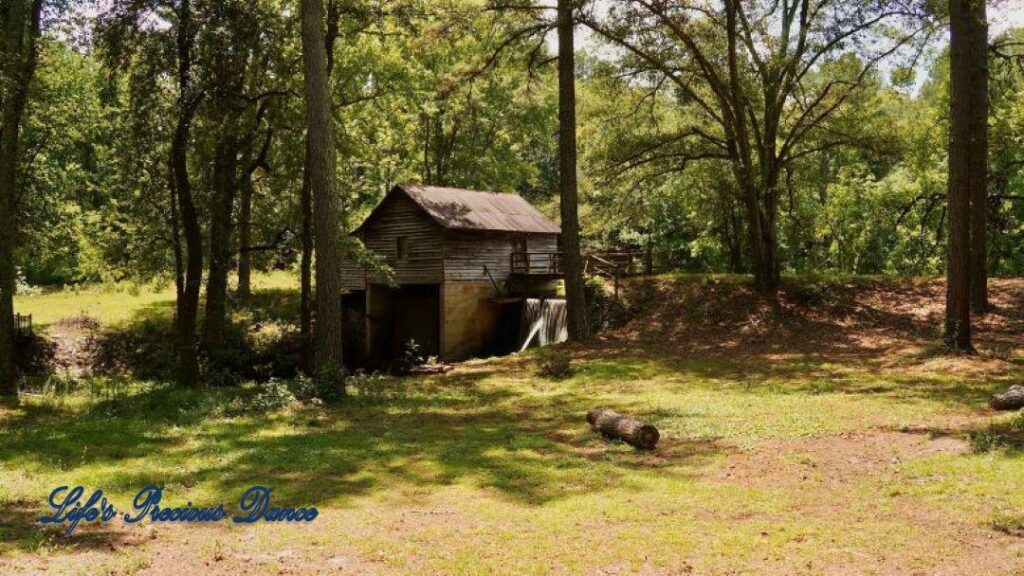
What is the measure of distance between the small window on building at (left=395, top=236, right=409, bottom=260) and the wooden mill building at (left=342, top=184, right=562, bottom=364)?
6 cm

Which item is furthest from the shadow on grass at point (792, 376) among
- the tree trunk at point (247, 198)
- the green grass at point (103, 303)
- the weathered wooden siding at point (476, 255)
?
the green grass at point (103, 303)

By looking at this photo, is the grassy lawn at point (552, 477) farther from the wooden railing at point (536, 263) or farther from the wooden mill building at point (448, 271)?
the wooden railing at point (536, 263)

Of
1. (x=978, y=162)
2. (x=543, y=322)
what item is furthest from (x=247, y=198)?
(x=978, y=162)

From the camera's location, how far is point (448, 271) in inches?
1109

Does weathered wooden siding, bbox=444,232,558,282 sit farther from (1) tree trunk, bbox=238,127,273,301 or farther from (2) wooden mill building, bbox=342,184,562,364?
(1) tree trunk, bbox=238,127,273,301

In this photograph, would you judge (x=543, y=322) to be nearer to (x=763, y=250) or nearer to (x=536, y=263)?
(x=536, y=263)

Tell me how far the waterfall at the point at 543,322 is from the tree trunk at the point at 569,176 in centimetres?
345

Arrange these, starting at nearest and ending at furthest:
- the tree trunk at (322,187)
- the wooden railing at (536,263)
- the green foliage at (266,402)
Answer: the green foliage at (266,402), the tree trunk at (322,187), the wooden railing at (536,263)

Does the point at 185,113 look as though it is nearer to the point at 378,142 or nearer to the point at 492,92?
the point at 378,142

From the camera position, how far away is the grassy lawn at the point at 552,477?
20.2 ft

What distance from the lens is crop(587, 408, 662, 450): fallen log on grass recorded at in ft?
34.7

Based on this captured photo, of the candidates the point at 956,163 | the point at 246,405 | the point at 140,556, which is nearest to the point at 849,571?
the point at 140,556

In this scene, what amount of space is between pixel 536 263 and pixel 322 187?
17022mm

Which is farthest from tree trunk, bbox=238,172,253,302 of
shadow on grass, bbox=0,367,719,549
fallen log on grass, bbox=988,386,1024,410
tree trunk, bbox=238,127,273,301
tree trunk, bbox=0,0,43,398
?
fallen log on grass, bbox=988,386,1024,410
